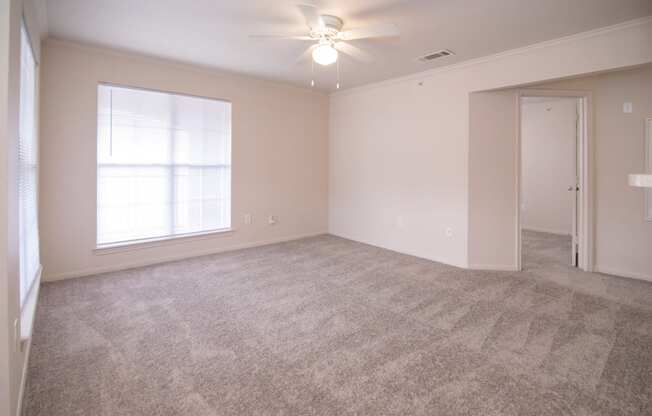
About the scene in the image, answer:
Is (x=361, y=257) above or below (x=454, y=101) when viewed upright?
below

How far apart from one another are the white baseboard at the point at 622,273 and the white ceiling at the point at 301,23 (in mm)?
Answer: 2662

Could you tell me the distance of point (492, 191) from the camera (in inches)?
162

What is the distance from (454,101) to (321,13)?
7.14ft

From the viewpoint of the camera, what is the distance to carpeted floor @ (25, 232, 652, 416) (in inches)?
69.7

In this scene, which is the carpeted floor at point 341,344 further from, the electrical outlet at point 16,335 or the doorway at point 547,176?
the doorway at point 547,176

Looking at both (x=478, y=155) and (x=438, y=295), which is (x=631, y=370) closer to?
(x=438, y=295)

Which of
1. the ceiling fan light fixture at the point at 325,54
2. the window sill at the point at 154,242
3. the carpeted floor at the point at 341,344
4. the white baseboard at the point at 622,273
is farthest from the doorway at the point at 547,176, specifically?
the window sill at the point at 154,242

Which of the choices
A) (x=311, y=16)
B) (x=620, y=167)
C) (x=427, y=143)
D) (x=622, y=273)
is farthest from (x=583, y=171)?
(x=311, y=16)

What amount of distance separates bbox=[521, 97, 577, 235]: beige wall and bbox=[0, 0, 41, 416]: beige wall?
271 inches

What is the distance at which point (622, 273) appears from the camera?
152 inches

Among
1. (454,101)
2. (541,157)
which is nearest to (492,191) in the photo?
(454,101)

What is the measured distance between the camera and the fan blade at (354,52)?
3523 millimetres

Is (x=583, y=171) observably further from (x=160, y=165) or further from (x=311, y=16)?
(x=160, y=165)

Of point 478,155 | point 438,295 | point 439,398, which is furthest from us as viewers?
point 478,155
